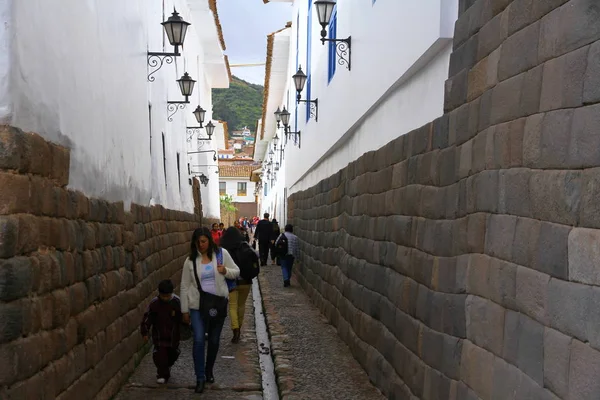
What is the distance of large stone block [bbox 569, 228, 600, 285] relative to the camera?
2.93m

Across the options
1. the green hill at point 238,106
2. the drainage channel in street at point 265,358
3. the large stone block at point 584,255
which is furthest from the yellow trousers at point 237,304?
the green hill at point 238,106

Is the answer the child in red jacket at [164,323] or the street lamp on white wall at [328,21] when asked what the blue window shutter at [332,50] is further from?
the child in red jacket at [164,323]

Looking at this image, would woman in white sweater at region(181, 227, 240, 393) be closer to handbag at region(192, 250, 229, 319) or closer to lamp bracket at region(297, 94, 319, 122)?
handbag at region(192, 250, 229, 319)

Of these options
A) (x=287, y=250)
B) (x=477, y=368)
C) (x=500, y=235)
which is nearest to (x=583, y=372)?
(x=500, y=235)

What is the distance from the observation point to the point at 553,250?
3.33 meters

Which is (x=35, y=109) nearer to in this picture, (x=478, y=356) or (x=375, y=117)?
(x=478, y=356)

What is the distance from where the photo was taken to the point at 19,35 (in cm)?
466

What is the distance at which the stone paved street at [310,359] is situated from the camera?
7.29 m

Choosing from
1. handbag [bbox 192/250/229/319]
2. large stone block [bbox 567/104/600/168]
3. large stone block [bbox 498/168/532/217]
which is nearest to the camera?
large stone block [bbox 567/104/600/168]

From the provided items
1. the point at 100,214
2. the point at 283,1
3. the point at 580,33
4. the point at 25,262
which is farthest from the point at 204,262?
the point at 283,1

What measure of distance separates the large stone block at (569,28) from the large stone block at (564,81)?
0.04 meters

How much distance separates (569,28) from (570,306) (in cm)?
117

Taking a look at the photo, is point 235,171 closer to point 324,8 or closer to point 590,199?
point 324,8

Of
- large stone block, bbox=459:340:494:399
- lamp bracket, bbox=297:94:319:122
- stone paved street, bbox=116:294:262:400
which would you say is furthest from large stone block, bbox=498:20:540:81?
lamp bracket, bbox=297:94:319:122
